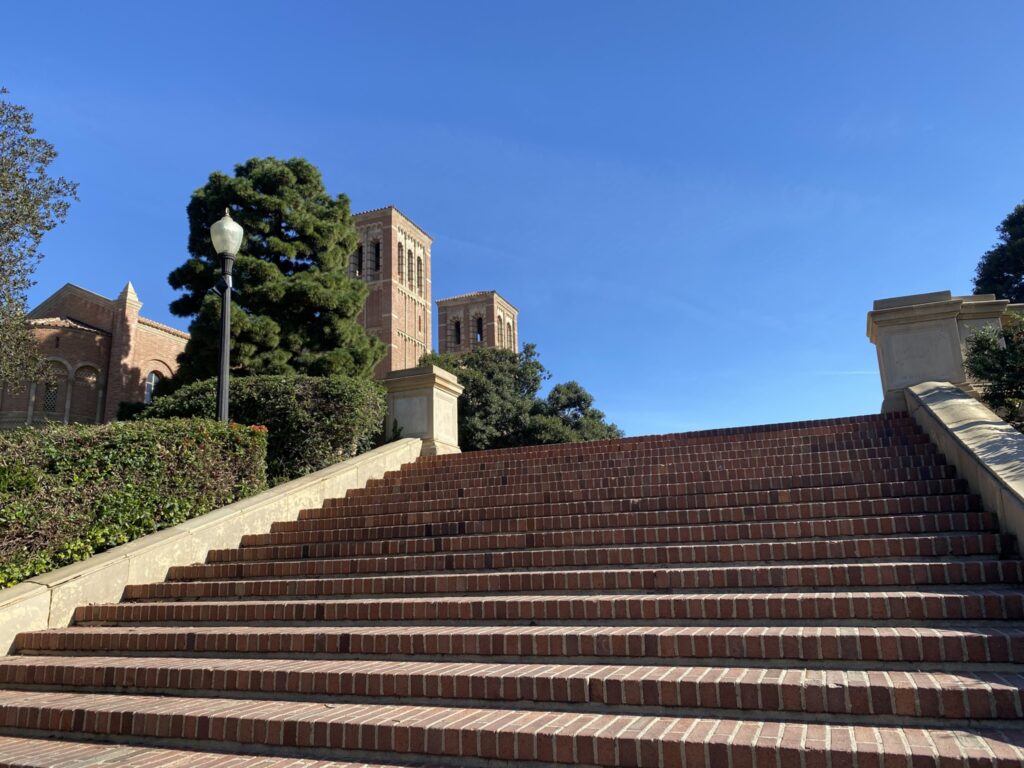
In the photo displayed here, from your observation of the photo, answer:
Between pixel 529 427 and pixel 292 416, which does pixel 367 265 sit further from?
Answer: pixel 292 416

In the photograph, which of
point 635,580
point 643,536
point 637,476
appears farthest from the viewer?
point 637,476

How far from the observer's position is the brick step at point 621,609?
3.93 meters

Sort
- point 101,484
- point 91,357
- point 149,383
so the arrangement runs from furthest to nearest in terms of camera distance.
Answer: point 149,383 < point 91,357 < point 101,484

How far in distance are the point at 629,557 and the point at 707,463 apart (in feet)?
8.78

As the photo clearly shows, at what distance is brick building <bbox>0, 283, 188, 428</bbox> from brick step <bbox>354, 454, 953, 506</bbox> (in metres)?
25.5

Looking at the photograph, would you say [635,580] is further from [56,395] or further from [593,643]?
[56,395]

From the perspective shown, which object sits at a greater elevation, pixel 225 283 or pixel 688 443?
pixel 225 283

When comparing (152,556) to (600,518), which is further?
(152,556)

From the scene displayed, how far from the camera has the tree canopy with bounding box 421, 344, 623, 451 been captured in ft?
113

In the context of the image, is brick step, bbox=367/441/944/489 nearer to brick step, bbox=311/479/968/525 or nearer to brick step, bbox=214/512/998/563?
brick step, bbox=311/479/968/525

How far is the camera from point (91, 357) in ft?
114

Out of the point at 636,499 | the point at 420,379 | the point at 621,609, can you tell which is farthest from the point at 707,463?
the point at 420,379

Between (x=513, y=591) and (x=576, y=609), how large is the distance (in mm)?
739

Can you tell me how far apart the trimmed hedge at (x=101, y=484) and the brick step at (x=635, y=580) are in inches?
39.5
